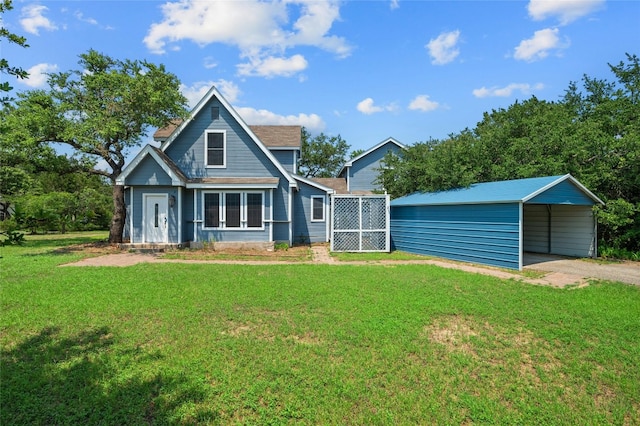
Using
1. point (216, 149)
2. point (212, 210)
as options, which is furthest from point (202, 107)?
point (212, 210)

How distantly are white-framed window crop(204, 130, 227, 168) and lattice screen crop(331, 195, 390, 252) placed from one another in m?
5.46

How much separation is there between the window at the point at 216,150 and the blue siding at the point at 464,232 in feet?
27.2

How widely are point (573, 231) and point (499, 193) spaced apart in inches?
214

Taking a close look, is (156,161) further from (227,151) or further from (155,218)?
(227,151)

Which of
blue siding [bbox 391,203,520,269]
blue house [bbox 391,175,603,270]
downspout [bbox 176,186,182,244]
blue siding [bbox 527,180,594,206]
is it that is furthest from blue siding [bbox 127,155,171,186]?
blue siding [bbox 527,180,594,206]

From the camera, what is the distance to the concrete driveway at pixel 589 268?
9.59 meters

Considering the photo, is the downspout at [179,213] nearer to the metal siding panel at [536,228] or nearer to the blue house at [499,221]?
the blue house at [499,221]

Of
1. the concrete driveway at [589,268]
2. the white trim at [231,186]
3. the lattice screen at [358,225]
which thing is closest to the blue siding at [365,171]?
the lattice screen at [358,225]

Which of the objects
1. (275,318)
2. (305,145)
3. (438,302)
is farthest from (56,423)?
(305,145)

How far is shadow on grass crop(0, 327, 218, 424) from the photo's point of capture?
10.4 ft

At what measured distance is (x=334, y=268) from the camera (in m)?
10.1

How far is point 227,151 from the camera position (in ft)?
50.5

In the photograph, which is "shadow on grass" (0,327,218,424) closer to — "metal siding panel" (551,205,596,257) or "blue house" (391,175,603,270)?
"blue house" (391,175,603,270)

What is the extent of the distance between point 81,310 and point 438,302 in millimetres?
6378
